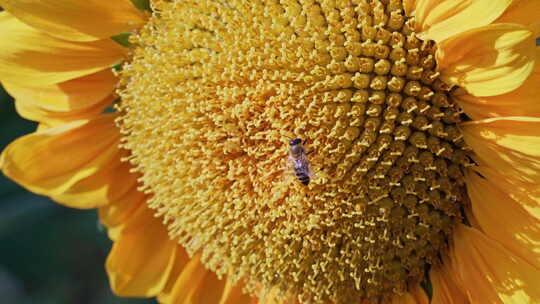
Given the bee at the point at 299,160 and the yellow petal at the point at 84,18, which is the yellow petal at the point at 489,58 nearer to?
the bee at the point at 299,160

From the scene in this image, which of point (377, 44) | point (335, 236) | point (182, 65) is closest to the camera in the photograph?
point (377, 44)

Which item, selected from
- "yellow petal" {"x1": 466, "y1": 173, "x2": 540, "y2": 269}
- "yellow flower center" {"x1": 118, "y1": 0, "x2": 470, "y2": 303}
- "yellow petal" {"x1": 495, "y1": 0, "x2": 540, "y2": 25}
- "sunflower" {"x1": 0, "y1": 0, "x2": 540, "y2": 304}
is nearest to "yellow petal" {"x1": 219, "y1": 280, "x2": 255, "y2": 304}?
"sunflower" {"x1": 0, "y1": 0, "x2": 540, "y2": 304}

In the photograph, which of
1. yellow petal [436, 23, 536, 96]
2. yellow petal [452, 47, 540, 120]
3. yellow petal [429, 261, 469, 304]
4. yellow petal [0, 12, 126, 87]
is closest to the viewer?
yellow petal [436, 23, 536, 96]

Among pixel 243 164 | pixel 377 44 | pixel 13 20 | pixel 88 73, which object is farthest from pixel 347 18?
pixel 13 20

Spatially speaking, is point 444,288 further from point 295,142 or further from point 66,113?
point 66,113

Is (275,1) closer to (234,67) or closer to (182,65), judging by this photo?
(234,67)

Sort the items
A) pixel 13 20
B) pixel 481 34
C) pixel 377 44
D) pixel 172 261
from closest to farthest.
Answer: pixel 481 34 < pixel 377 44 < pixel 13 20 < pixel 172 261

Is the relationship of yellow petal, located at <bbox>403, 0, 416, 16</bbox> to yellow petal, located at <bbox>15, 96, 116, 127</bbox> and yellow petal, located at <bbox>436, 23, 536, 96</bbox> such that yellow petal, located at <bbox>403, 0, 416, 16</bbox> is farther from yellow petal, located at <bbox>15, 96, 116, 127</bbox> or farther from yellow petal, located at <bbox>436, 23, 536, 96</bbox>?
yellow petal, located at <bbox>15, 96, 116, 127</bbox>
